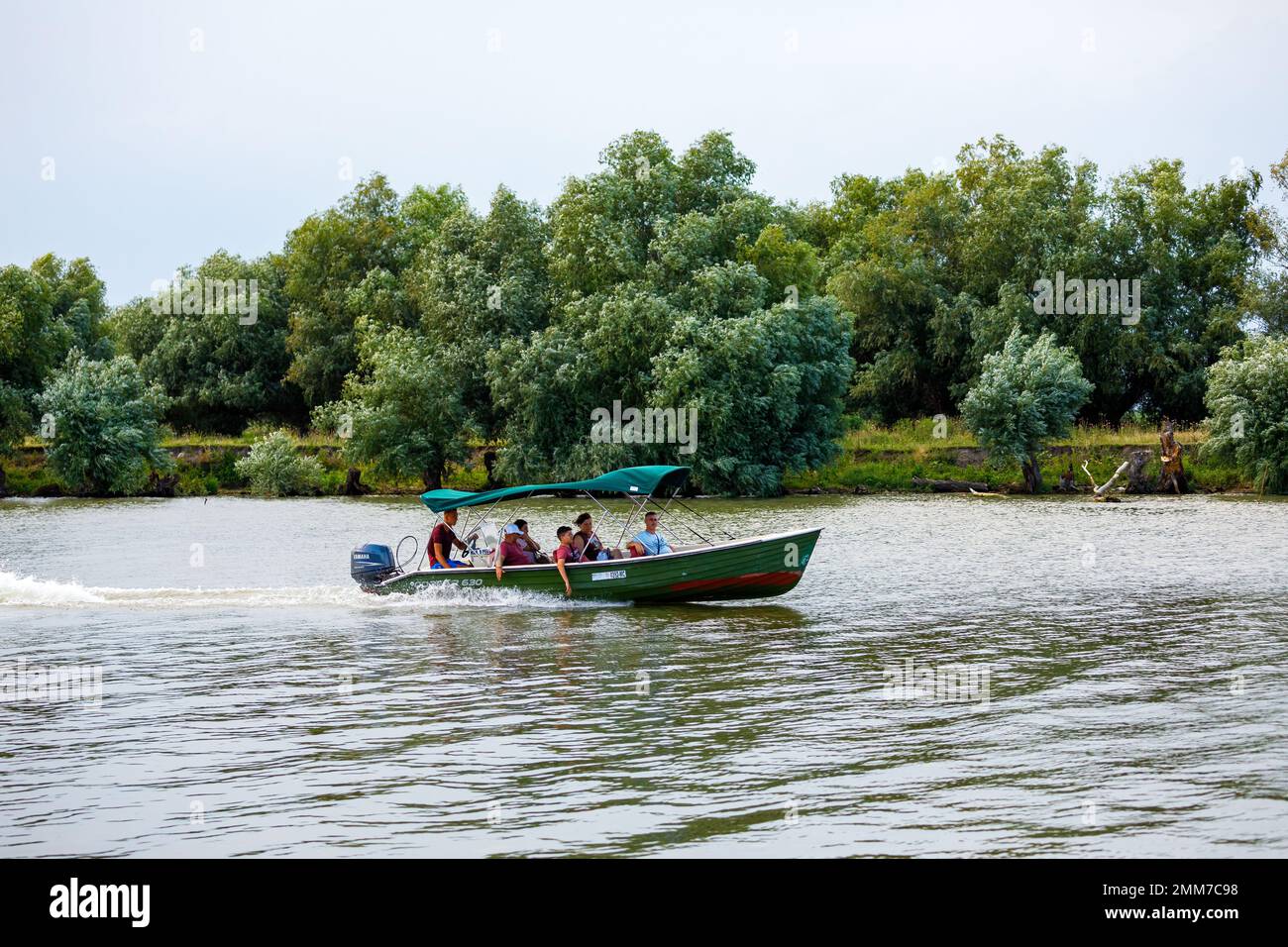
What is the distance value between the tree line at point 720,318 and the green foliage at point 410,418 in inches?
3.8

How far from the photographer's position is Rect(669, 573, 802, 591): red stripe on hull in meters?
22.6

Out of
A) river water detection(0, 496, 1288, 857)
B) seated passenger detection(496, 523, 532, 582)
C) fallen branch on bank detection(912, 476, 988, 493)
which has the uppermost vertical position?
fallen branch on bank detection(912, 476, 988, 493)

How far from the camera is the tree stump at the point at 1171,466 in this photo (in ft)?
169

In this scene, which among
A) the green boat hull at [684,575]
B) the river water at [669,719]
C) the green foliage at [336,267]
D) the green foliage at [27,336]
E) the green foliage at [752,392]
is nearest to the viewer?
the river water at [669,719]

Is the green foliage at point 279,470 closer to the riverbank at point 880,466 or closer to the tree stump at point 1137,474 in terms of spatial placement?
the riverbank at point 880,466

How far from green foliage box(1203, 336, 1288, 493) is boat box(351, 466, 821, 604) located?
3180 cm

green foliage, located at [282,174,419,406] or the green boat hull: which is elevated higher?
green foliage, located at [282,174,419,406]

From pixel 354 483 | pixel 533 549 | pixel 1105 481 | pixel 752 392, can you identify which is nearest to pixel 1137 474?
pixel 1105 481

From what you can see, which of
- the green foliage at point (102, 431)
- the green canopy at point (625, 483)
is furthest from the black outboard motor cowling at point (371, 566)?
the green foliage at point (102, 431)

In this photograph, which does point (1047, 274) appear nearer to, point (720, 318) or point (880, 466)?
point (880, 466)

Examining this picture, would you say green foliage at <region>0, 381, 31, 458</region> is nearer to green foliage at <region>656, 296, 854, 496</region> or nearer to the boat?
green foliage at <region>656, 296, 854, 496</region>

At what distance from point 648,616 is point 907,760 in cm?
1047

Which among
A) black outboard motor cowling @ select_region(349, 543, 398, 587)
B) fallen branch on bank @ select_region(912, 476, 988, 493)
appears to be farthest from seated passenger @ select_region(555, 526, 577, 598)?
fallen branch on bank @ select_region(912, 476, 988, 493)
